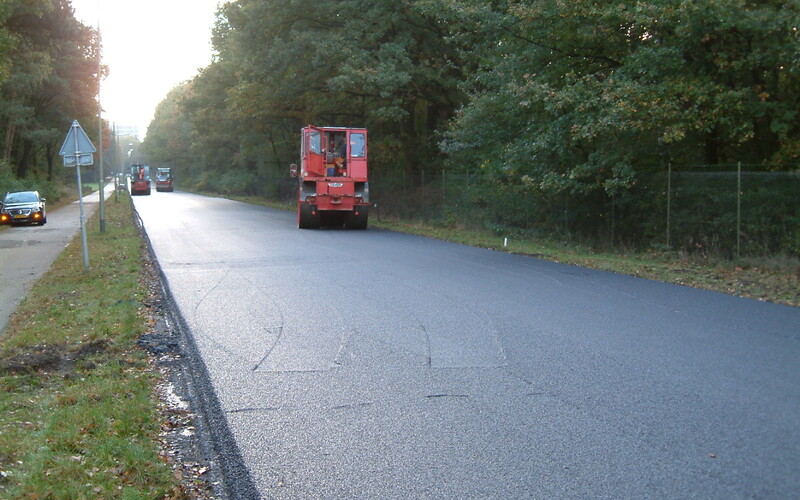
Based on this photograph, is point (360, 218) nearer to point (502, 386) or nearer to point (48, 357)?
point (48, 357)

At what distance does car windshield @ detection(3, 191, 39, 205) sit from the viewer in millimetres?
33531

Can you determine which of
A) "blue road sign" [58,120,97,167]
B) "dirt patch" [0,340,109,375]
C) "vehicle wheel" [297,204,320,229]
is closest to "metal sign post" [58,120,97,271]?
"blue road sign" [58,120,97,167]

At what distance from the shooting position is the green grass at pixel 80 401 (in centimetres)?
466

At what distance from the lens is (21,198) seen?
3391 centimetres

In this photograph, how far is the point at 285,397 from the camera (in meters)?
6.41

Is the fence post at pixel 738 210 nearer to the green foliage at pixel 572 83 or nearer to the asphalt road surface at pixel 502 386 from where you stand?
the green foliage at pixel 572 83

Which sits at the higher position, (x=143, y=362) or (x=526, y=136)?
(x=526, y=136)

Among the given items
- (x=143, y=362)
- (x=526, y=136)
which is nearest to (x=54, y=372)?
(x=143, y=362)

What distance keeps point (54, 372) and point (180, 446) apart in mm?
2790

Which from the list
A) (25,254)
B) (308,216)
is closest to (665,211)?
(308,216)

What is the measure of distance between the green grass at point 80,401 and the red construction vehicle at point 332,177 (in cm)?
1431

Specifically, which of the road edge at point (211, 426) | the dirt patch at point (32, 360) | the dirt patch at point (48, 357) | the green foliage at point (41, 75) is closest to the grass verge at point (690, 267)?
the road edge at point (211, 426)

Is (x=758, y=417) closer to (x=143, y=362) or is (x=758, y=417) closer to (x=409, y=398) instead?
(x=409, y=398)

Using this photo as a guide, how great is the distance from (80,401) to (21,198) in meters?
31.4
